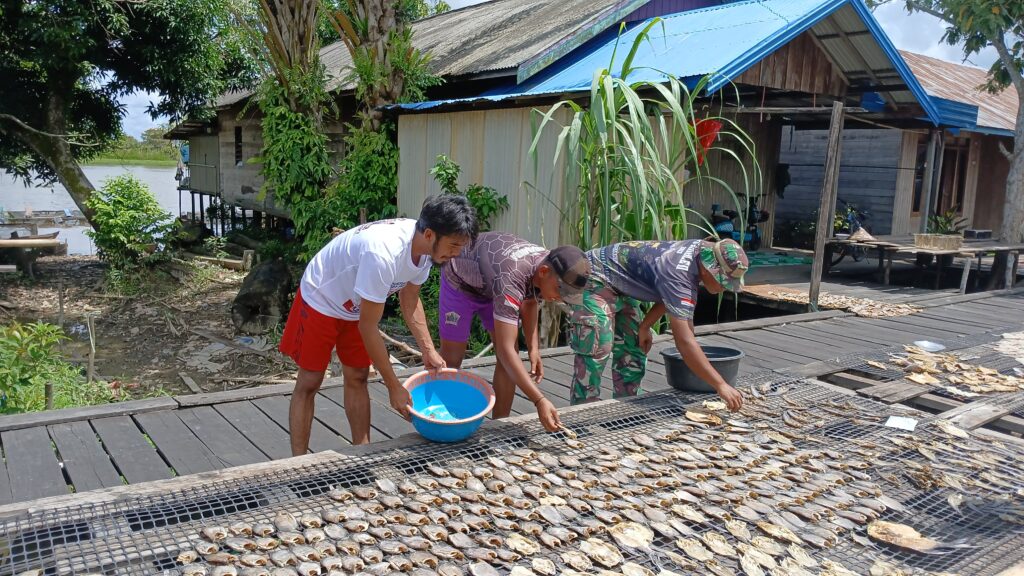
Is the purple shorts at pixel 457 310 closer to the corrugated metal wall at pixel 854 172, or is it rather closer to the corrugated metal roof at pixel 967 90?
the corrugated metal wall at pixel 854 172

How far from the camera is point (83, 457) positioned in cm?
310

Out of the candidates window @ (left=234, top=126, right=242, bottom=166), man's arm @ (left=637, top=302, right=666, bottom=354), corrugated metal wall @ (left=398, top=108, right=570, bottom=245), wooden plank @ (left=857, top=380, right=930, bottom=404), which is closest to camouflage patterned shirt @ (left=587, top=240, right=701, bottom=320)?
man's arm @ (left=637, top=302, right=666, bottom=354)

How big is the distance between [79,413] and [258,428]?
84 cm

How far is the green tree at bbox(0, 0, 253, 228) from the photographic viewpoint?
10.7 meters

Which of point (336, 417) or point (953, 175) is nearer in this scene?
point (336, 417)

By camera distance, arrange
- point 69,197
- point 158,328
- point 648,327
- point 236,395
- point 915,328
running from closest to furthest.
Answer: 1. point 648,327
2. point 236,395
3. point 915,328
4. point 158,328
5. point 69,197

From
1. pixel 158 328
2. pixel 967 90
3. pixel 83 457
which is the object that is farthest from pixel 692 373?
pixel 967 90

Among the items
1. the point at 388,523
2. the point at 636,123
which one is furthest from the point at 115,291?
the point at 388,523

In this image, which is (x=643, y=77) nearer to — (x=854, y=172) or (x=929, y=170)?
(x=929, y=170)

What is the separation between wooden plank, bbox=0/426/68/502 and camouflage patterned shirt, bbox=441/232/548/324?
1773 millimetres

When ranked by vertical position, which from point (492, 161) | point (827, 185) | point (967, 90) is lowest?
point (827, 185)

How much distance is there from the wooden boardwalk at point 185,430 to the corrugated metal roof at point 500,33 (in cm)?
429

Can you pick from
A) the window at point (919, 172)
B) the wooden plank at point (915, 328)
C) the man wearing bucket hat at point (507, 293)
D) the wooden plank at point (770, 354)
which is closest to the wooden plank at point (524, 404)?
the man wearing bucket hat at point (507, 293)

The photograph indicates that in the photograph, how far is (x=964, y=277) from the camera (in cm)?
845
